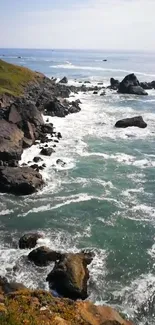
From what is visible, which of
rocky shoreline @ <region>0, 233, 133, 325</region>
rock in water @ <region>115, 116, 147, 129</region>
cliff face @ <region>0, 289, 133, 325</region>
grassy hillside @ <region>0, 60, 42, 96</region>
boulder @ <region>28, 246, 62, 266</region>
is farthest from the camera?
grassy hillside @ <region>0, 60, 42, 96</region>

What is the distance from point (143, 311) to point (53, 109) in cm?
6075

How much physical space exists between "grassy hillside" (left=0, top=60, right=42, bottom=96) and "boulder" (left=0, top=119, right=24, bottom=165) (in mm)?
24153

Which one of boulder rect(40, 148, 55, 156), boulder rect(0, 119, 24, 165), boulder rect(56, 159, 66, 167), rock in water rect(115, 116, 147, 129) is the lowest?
boulder rect(56, 159, 66, 167)

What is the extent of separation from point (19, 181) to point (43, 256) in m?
13.4

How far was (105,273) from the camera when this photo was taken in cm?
2728

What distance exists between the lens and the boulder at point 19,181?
3991 cm

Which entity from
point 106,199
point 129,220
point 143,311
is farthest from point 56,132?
point 143,311

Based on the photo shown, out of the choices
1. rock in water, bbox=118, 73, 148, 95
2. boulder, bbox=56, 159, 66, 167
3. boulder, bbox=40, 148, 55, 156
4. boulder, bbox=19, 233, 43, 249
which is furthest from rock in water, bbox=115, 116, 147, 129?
rock in water, bbox=118, 73, 148, 95

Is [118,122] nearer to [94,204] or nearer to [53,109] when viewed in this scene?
[53,109]

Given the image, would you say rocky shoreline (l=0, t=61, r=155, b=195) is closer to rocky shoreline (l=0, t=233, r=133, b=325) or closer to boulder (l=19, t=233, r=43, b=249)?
boulder (l=19, t=233, r=43, b=249)

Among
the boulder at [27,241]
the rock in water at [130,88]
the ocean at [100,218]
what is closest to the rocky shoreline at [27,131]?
the ocean at [100,218]

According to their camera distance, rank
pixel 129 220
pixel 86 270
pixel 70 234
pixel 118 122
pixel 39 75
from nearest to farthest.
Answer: pixel 86 270
pixel 70 234
pixel 129 220
pixel 118 122
pixel 39 75

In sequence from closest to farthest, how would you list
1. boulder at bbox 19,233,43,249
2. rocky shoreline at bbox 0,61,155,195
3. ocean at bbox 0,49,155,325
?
1. ocean at bbox 0,49,155,325
2. boulder at bbox 19,233,43,249
3. rocky shoreline at bbox 0,61,155,195

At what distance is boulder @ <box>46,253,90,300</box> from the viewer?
24.7 meters
